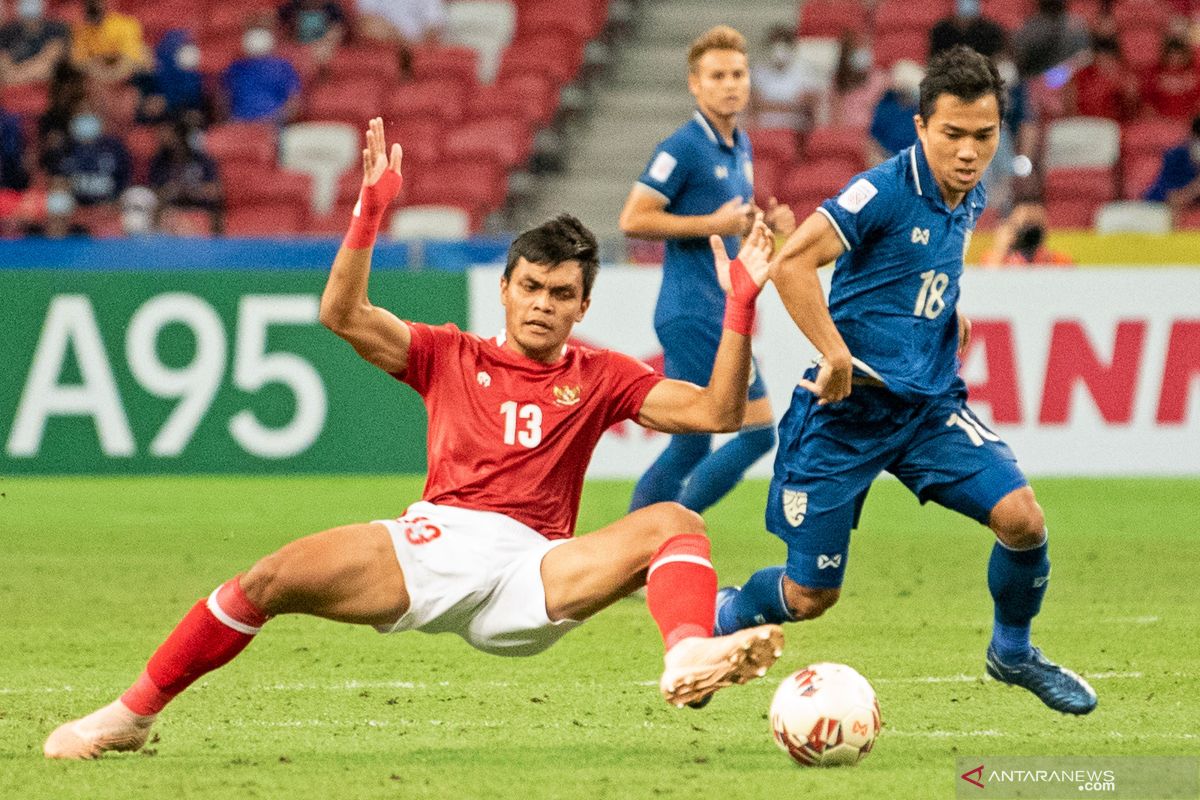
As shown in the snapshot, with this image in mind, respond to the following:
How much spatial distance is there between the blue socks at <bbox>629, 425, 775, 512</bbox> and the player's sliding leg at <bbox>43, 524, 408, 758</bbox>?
3.52 meters

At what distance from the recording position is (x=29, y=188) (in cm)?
1633

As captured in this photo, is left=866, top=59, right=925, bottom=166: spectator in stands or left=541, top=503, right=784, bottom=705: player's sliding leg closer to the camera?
left=541, top=503, right=784, bottom=705: player's sliding leg

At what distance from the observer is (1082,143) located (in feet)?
53.1

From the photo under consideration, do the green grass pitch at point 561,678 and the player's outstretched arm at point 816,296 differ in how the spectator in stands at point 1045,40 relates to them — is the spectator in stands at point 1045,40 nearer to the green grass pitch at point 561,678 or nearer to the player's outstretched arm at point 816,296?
the green grass pitch at point 561,678

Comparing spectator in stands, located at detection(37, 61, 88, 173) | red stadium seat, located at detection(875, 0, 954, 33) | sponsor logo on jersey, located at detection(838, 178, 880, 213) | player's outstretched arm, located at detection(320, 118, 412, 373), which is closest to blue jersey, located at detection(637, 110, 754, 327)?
sponsor logo on jersey, located at detection(838, 178, 880, 213)

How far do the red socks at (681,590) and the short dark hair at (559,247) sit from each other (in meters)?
0.92

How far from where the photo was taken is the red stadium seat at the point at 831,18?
1781 cm

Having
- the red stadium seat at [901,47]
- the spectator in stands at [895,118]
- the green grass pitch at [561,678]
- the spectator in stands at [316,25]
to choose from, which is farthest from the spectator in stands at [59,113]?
the red stadium seat at [901,47]

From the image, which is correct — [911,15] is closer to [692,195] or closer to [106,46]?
[106,46]

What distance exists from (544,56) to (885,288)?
12.3 m

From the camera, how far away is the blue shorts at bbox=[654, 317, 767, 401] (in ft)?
29.2

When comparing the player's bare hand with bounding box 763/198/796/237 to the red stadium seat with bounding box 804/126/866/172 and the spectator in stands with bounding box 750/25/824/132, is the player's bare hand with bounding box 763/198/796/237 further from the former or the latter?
the spectator in stands with bounding box 750/25/824/132

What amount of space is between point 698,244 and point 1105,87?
8560 mm

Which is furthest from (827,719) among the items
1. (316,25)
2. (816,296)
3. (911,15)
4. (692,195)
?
(316,25)
